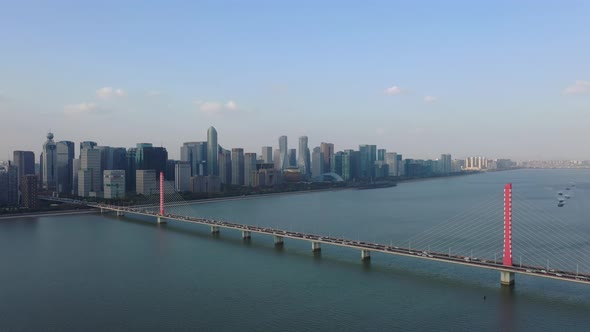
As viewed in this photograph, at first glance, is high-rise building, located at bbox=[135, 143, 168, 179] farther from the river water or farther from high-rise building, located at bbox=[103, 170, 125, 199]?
the river water

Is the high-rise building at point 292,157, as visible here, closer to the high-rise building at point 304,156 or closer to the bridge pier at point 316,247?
the high-rise building at point 304,156

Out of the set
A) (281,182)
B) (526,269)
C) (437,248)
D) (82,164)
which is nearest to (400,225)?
(437,248)

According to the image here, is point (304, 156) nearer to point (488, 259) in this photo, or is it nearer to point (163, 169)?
point (163, 169)

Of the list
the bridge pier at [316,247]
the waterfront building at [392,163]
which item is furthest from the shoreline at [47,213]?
the waterfront building at [392,163]

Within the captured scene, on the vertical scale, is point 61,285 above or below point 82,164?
below

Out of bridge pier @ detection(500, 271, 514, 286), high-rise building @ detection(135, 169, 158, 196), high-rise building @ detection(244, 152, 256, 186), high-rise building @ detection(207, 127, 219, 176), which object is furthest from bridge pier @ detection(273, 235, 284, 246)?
high-rise building @ detection(207, 127, 219, 176)

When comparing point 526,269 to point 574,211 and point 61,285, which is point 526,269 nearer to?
point 61,285

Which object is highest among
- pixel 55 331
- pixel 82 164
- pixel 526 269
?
pixel 82 164
